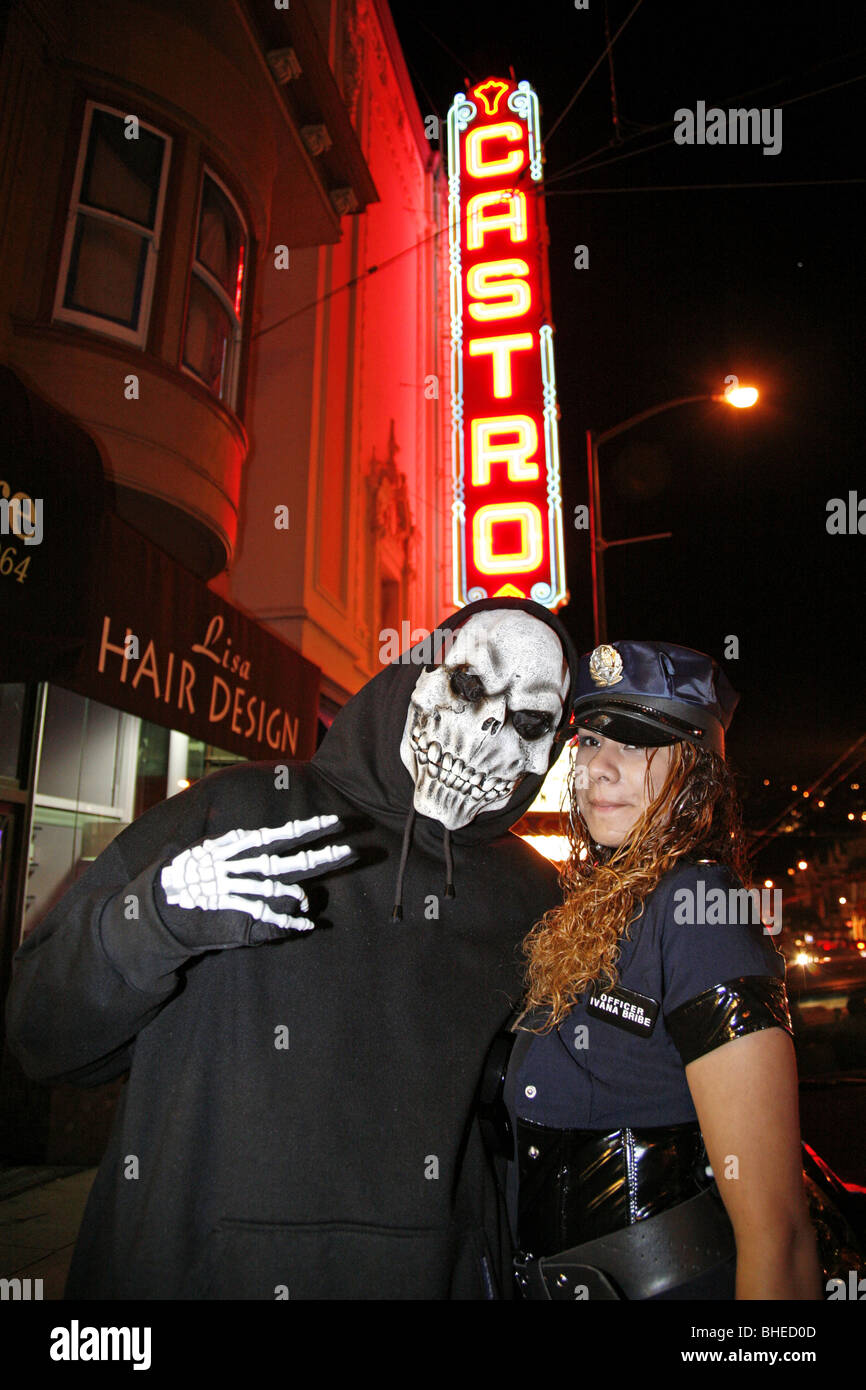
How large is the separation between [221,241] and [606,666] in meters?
6.73

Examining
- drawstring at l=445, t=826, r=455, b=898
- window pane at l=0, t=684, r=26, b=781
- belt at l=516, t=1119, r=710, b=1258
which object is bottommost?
belt at l=516, t=1119, r=710, b=1258

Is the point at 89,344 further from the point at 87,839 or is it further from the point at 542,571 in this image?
the point at 542,571

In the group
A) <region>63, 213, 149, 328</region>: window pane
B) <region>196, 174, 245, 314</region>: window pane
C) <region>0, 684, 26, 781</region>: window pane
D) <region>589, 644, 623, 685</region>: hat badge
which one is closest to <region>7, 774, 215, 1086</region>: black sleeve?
<region>589, 644, 623, 685</region>: hat badge

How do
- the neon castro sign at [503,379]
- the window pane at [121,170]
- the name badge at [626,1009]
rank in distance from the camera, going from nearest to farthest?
the name badge at [626,1009]
the window pane at [121,170]
the neon castro sign at [503,379]

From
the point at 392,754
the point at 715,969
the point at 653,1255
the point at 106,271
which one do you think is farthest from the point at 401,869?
the point at 106,271

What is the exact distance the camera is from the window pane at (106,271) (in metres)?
6.02

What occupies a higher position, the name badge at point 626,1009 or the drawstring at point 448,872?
the drawstring at point 448,872

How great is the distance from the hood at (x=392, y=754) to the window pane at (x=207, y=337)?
525cm

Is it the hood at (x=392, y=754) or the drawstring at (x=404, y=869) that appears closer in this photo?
the drawstring at (x=404, y=869)

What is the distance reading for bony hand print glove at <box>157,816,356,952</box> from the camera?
1.66 metres

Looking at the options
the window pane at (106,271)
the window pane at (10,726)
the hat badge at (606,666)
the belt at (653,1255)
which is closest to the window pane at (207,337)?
the window pane at (106,271)

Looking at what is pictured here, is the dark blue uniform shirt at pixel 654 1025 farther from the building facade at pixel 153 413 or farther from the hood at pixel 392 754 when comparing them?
the building facade at pixel 153 413

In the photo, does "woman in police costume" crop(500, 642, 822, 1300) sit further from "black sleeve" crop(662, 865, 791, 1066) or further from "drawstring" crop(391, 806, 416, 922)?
"drawstring" crop(391, 806, 416, 922)

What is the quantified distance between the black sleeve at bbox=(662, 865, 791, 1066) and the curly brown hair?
124mm
